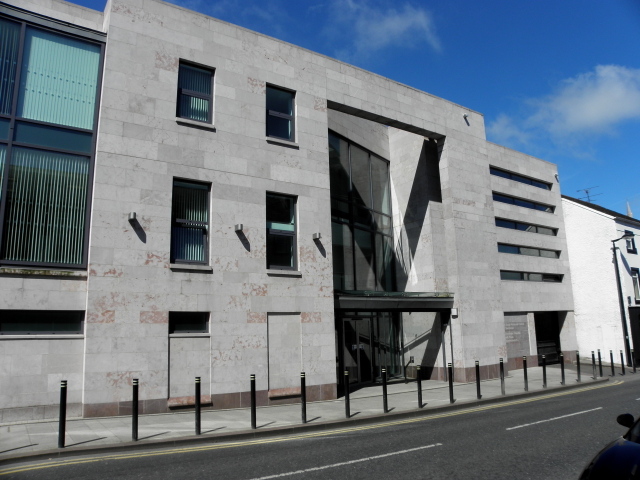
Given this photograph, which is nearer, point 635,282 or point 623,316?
point 623,316

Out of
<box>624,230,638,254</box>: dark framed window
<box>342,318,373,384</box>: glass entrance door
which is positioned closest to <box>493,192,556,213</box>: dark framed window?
<box>624,230,638,254</box>: dark framed window

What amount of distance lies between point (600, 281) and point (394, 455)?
24514 millimetres

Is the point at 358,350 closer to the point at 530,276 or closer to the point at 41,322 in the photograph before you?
the point at 41,322

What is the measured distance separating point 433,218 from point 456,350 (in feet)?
18.1

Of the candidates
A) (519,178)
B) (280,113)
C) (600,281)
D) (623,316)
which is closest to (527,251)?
(519,178)

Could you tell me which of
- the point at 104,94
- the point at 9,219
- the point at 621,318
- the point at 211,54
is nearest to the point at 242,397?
the point at 9,219

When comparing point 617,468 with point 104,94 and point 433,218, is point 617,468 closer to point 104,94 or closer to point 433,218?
point 104,94

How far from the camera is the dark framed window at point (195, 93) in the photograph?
14.5 meters

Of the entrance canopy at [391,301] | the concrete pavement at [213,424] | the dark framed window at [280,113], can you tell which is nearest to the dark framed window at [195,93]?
the dark framed window at [280,113]

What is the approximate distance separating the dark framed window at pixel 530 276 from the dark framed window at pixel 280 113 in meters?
13.8

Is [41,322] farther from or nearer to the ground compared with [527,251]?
nearer to the ground

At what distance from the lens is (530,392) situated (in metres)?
16.2

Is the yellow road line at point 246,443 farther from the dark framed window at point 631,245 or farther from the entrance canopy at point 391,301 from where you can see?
the dark framed window at point 631,245

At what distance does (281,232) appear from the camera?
15.7 meters
